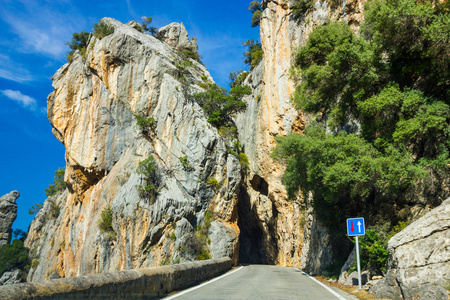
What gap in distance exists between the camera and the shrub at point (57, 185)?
6112 cm

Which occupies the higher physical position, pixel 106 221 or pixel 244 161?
pixel 244 161

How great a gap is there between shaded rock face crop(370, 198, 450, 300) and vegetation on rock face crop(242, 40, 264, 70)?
3891 cm

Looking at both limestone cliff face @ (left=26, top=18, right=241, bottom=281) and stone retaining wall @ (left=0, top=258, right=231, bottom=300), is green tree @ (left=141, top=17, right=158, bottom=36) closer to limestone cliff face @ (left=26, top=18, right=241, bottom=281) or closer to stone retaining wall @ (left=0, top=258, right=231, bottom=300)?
limestone cliff face @ (left=26, top=18, right=241, bottom=281)

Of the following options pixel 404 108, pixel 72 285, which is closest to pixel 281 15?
pixel 404 108

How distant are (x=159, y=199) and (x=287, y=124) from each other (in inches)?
583

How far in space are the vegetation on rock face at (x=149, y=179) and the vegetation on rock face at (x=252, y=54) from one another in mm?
22568

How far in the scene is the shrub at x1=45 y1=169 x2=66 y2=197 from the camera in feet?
201

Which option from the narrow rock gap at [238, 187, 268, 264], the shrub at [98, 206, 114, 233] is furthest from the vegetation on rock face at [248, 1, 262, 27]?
the shrub at [98, 206, 114, 233]

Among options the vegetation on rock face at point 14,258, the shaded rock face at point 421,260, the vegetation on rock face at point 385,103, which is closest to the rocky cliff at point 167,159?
the vegetation on rock face at point 385,103

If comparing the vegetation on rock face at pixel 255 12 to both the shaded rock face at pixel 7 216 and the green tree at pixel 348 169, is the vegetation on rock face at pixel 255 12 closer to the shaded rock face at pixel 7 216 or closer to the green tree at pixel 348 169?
the green tree at pixel 348 169

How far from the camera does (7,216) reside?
65750 millimetres

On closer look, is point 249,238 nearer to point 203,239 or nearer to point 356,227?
point 203,239

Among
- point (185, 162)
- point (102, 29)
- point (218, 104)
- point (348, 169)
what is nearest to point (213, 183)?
point (185, 162)

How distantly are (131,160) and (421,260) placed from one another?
98.5ft
